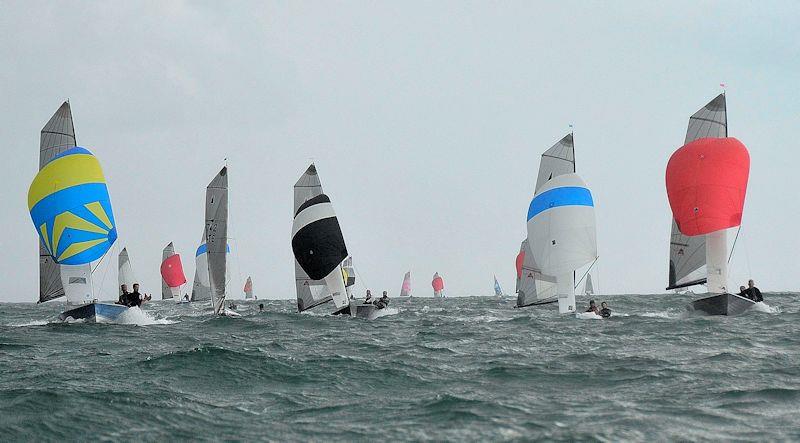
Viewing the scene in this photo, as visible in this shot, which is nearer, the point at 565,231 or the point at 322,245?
the point at 565,231

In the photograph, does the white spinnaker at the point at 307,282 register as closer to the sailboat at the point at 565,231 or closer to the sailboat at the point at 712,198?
the sailboat at the point at 565,231

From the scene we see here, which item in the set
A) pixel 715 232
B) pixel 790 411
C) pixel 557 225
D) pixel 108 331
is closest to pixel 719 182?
pixel 715 232

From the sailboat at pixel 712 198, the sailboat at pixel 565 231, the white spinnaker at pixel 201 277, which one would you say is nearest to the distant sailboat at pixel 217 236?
the sailboat at pixel 565 231

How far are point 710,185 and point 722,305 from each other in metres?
4.61

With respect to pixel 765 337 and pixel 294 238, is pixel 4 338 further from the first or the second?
pixel 765 337

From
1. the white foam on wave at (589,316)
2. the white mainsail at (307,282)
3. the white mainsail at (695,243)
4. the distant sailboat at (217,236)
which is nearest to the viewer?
the white foam on wave at (589,316)

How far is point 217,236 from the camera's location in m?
39.5

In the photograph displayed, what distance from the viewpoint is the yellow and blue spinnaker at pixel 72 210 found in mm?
30344

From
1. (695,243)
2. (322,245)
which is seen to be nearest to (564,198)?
(695,243)

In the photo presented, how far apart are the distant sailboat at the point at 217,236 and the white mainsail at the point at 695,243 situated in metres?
22.2

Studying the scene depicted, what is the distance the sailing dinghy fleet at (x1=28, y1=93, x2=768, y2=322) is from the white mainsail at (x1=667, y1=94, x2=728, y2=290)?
0.05 metres

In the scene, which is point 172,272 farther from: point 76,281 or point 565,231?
point 565,231

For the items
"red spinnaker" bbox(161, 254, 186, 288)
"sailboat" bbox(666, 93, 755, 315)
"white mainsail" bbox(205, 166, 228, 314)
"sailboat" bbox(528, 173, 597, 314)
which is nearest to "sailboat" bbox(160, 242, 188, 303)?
"red spinnaker" bbox(161, 254, 186, 288)

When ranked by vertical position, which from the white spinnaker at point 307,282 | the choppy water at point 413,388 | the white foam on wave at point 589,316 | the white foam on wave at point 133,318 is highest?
the white spinnaker at point 307,282
